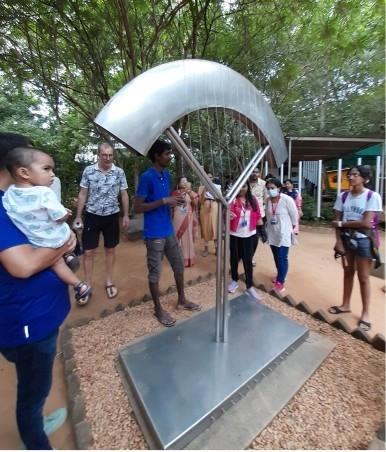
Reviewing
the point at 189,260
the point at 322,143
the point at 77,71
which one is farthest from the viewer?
the point at 322,143

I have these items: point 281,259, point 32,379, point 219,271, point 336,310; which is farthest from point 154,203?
point 336,310

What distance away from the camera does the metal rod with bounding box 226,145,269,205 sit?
84.8 inches

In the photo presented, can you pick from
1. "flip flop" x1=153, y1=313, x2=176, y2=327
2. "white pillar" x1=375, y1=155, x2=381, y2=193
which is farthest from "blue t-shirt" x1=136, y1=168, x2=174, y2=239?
"white pillar" x1=375, y1=155, x2=381, y2=193

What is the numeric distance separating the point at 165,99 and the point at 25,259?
1159mm

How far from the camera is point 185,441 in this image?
1541 millimetres

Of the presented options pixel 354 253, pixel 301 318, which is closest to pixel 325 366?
pixel 301 318

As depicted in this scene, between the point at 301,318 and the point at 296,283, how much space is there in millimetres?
1137

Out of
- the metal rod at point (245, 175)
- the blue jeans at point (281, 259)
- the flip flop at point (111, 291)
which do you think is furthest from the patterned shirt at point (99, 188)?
the blue jeans at point (281, 259)

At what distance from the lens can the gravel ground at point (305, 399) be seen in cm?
159

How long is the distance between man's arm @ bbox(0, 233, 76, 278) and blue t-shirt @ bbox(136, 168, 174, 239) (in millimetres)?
1335

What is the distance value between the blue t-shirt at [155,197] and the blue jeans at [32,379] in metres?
1.32

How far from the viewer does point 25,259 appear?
109 cm

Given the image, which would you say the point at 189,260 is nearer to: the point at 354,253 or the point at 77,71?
the point at 354,253

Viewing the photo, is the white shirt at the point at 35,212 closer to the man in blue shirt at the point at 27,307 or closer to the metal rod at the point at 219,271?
the man in blue shirt at the point at 27,307
